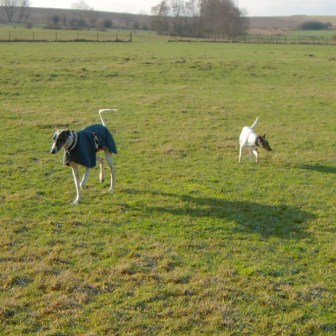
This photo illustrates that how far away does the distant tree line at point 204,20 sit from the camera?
74562 mm

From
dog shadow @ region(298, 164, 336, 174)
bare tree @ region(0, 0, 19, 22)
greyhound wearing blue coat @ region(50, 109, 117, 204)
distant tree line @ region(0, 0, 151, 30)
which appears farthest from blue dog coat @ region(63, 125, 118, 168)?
bare tree @ region(0, 0, 19, 22)

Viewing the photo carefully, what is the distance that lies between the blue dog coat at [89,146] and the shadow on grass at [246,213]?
50.3 inches

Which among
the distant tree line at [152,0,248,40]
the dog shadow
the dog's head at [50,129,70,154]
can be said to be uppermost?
the distant tree line at [152,0,248,40]

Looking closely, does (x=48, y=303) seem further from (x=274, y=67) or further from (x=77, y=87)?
(x=274, y=67)

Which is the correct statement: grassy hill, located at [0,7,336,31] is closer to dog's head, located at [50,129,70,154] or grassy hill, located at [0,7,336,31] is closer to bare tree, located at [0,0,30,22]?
bare tree, located at [0,0,30,22]

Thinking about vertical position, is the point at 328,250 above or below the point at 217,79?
below

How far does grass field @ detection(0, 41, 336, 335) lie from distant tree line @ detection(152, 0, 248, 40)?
59308 mm

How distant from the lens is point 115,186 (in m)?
9.99

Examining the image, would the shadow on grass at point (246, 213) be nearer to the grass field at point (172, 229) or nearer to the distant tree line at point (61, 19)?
the grass field at point (172, 229)


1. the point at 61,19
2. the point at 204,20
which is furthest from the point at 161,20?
the point at 61,19

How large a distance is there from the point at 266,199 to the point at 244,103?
11.6 meters

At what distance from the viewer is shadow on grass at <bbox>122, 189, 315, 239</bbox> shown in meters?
7.98

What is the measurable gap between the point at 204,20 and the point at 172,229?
75.9 meters

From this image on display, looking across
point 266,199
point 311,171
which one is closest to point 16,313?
point 266,199
